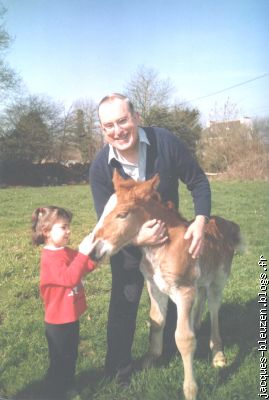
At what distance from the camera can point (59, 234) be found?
9.81 ft

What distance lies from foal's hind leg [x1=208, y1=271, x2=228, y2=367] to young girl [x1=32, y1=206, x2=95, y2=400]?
0.85 m

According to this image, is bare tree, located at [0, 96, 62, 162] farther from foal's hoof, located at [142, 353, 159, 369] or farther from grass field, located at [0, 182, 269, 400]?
foal's hoof, located at [142, 353, 159, 369]

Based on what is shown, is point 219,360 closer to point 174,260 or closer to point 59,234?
point 174,260

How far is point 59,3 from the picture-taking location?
333 centimetres

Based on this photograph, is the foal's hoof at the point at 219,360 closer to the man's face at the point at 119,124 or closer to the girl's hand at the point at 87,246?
the girl's hand at the point at 87,246

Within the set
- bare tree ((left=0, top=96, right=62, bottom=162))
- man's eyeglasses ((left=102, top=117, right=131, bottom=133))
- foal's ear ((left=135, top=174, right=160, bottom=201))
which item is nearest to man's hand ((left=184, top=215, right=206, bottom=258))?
foal's ear ((left=135, top=174, right=160, bottom=201))

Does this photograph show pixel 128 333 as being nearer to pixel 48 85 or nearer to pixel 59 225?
pixel 59 225

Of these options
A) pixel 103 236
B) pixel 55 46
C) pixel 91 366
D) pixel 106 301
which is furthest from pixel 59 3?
pixel 91 366

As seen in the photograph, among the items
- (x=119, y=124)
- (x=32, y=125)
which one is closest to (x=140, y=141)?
(x=119, y=124)

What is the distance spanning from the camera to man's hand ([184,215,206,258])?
9.53 ft

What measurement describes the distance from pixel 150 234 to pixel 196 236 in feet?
0.88

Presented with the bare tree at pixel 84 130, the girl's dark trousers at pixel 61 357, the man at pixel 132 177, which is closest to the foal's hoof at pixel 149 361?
the man at pixel 132 177

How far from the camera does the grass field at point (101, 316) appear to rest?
3158 millimetres

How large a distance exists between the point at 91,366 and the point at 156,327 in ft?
1.71
